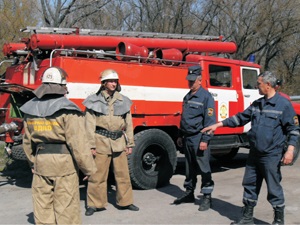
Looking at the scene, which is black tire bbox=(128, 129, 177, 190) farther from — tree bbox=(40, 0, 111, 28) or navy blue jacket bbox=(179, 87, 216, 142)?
tree bbox=(40, 0, 111, 28)

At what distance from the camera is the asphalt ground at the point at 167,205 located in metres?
5.27

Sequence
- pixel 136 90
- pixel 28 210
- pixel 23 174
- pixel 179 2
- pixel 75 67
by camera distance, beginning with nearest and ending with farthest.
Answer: pixel 28 210 → pixel 75 67 → pixel 136 90 → pixel 23 174 → pixel 179 2

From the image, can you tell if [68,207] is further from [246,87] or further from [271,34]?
[271,34]

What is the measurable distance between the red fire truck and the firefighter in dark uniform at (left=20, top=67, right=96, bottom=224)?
2189mm

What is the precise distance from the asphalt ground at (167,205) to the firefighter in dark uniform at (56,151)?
52.2 inches

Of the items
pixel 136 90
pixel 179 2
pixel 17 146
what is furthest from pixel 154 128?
pixel 179 2

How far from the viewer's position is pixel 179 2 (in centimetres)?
2348

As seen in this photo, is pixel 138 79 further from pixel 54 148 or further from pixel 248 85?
pixel 54 148

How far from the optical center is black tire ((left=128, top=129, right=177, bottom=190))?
6618 mm

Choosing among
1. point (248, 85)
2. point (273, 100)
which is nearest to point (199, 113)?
point (273, 100)

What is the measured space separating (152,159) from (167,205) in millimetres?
1247

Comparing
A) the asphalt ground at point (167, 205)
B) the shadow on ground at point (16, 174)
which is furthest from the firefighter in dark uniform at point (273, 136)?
the shadow on ground at point (16, 174)

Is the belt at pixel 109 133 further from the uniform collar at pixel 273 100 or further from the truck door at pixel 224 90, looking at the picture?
the truck door at pixel 224 90

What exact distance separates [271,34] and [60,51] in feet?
68.5
